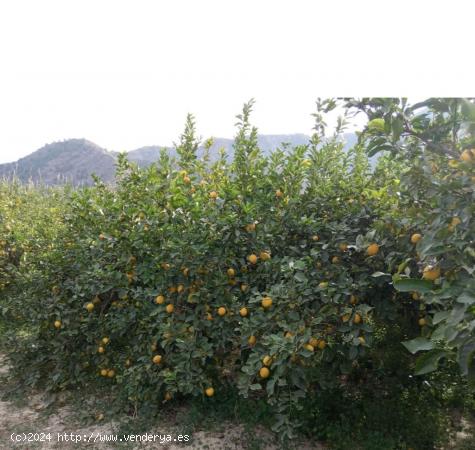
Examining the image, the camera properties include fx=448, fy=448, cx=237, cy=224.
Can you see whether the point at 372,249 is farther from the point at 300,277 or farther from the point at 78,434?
the point at 78,434

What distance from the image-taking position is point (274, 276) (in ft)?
8.06

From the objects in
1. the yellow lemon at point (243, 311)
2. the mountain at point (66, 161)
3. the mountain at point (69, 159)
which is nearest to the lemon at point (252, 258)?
the yellow lemon at point (243, 311)

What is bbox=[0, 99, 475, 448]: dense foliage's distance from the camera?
2.03 m

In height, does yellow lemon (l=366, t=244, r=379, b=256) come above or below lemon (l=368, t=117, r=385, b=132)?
below

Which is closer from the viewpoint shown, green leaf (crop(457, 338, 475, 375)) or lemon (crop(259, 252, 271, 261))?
green leaf (crop(457, 338, 475, 375))

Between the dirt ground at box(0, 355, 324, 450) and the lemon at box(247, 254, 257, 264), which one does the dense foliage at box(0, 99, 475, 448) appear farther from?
the dirt ground at box(0, 355, 324, 450)

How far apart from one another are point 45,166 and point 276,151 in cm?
3598

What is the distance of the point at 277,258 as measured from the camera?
2.52m

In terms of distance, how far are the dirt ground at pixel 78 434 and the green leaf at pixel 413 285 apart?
1.49m

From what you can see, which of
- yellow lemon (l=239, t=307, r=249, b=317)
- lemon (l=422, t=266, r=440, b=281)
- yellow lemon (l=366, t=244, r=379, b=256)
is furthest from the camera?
yellow lemon (l=239, t=307, r=249, b=317)

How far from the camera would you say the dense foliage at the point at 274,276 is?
6.67ft

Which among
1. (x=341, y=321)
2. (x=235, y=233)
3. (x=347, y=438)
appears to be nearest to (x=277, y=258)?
(x=235, y=233)

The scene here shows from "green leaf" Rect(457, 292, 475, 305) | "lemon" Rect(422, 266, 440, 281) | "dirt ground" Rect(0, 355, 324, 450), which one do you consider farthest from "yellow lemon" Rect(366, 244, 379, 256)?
"dirt ground" Rect(0, 355, 324, 450)

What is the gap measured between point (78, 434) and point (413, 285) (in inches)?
93.6
